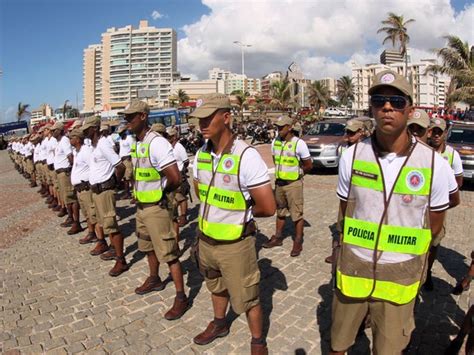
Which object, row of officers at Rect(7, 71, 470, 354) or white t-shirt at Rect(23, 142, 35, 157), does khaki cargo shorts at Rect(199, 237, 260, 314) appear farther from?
white t-shirt at Rect(23, 142, 35, 157)

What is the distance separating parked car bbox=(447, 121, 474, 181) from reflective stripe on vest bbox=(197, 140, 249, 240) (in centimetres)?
955

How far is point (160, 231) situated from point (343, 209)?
224 centimetres

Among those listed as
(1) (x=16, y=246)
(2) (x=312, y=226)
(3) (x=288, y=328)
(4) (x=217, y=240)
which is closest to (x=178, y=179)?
(4) (x=217, y=240)

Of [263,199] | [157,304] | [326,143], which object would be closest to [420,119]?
[263,199]

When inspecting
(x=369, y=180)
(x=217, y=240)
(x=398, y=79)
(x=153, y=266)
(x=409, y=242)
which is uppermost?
(x=398, y=79)

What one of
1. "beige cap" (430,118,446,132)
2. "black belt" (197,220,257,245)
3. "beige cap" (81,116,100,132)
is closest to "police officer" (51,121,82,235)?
"beige cap" (81,116,100,132)

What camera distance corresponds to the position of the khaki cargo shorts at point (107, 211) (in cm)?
511

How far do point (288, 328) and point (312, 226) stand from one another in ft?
12.1

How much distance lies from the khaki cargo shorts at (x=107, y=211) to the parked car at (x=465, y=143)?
944 cm

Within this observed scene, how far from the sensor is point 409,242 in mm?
1980

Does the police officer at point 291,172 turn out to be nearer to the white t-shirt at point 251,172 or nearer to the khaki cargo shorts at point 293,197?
the khaki cargo shorts at point 293,197

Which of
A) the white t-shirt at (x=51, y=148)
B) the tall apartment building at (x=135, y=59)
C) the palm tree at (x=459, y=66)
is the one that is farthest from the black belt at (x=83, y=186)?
the tall apartment building at (x=135, y=59)

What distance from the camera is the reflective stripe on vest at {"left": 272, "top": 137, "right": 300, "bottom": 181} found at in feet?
18.1

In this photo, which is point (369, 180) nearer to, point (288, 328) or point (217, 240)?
point (217, 240)
